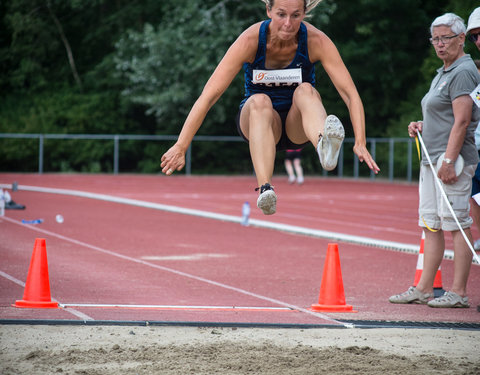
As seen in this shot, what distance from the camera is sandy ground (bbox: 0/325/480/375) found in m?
5.02

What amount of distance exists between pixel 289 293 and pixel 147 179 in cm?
2237

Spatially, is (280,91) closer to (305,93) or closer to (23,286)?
(305,93)

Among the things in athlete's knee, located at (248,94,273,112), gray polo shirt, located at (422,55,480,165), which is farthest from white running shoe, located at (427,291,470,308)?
athlete's knee, located at (248,94,273,112)

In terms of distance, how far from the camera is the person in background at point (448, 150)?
7004 millimetres

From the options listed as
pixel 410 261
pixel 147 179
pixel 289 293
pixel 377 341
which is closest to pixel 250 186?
pixel 147 179

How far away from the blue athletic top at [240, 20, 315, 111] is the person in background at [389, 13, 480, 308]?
65.2 inches

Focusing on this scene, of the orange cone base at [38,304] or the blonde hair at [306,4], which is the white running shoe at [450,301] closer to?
the blonde hair at [306,4]

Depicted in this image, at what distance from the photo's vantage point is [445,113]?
7.25 meters

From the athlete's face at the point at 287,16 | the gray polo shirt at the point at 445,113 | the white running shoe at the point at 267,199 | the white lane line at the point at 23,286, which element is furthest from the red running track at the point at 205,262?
the athlete's face at the point at 287,16

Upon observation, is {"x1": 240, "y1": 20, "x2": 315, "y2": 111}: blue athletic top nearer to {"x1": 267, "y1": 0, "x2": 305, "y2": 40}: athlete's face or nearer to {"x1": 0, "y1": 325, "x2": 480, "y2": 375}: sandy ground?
{"x1": 267, "y1": 0, "x2": 305, "y2": 40}: athlete's face

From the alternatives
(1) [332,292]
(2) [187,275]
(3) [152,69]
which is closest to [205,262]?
(2) [187,275]

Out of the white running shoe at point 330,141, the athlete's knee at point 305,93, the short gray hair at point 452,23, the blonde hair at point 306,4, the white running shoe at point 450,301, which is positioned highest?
the short gray hair at point 452,23

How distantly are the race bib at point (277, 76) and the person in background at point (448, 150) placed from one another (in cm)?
186

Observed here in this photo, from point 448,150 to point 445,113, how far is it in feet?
1.30
